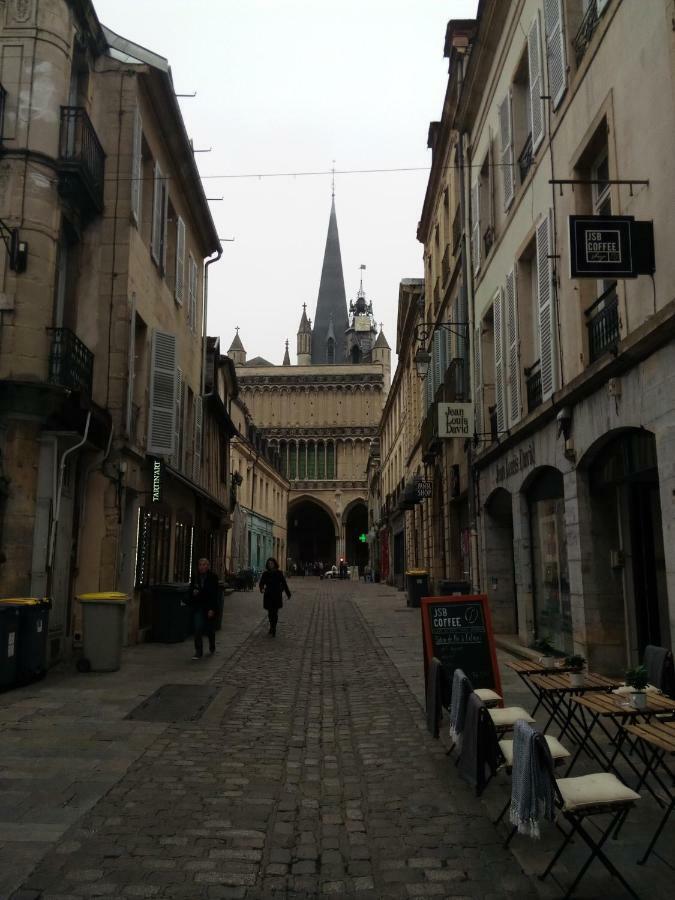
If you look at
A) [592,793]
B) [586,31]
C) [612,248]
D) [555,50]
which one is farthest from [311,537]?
[592,793]

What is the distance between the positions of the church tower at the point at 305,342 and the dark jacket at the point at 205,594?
8655 centimetres

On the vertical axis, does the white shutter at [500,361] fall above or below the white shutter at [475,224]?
below

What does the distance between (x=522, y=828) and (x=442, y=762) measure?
226 cm

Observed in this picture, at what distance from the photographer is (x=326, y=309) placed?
99438mm

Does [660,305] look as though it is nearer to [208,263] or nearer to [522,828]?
[522,828]

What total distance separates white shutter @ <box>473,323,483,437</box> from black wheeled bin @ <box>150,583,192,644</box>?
259 inches

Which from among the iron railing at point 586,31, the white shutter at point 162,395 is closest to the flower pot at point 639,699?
the iron railing at point 586,31

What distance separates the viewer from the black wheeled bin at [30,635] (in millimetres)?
8703

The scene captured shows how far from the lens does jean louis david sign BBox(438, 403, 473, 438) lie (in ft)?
49.6

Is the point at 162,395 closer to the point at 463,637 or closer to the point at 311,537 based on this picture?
the point at 463,637

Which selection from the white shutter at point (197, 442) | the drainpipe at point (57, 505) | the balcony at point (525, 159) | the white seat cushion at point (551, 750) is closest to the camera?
the white seat cushion at point (551, 750)

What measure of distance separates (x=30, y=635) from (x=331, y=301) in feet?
306

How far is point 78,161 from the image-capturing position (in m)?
10.8

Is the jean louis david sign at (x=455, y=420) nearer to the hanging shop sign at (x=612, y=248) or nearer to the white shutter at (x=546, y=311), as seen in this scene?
the white shutter at (x=546, y=311)
